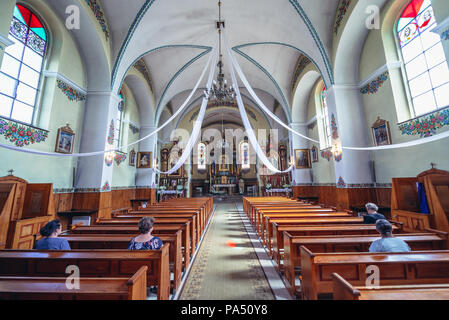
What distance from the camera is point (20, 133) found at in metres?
4.50

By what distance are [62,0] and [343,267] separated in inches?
326

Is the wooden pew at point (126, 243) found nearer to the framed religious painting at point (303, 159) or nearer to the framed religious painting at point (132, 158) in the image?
the framed religious painting at point (132, 158)

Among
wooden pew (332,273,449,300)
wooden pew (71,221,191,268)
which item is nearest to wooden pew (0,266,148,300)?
wooden pew (332,273,449,300)

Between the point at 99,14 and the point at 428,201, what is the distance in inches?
382

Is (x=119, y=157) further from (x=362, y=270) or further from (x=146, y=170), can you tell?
(x=362, y=270)

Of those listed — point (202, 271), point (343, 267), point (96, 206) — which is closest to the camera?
point (343, 267)

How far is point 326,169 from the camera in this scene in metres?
8.38

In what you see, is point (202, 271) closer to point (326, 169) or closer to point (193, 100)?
point (326, 169)

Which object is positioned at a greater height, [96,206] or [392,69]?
[392,69]

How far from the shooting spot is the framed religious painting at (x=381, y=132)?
5.41m

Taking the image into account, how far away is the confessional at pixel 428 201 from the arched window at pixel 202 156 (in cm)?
1571

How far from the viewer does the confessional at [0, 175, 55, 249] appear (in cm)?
357
